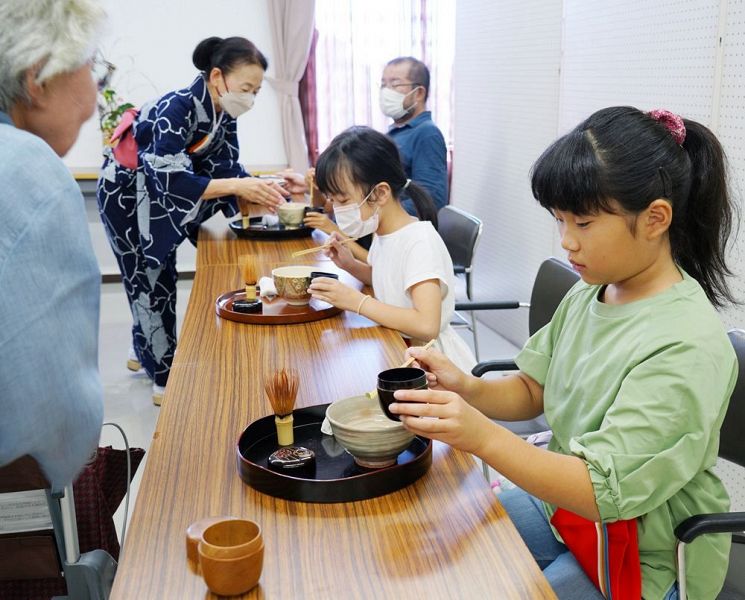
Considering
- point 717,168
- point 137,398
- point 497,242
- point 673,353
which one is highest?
point 717,168

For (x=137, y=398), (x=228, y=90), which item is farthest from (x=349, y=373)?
(x=137, y=398)

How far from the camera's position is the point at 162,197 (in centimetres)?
287

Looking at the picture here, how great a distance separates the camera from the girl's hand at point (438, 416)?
1021mm

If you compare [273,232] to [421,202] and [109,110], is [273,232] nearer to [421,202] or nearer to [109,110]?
[421,202]

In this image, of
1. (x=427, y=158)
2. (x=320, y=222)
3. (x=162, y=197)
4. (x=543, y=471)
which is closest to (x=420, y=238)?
(x=320, y=222)

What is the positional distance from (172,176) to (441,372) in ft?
5.83

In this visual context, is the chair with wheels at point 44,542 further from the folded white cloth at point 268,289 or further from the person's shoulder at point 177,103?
the person's shoulder at point 177,103

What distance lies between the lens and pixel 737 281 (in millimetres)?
2238

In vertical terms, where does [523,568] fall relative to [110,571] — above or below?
above

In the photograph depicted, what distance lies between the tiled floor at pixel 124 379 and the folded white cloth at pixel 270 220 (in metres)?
0.93

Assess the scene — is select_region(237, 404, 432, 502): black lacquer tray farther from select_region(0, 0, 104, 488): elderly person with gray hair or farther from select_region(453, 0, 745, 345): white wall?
select_region(453, 0, 745, 345): white wall

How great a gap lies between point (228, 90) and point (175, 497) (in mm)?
2103

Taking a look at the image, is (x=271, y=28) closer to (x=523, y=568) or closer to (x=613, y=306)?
(x=613, y=306)

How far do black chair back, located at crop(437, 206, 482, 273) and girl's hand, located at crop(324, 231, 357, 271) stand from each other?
30.3 inches
